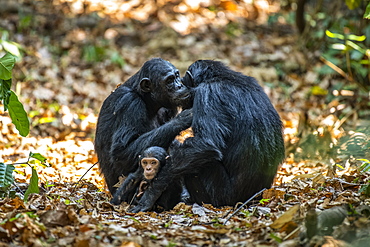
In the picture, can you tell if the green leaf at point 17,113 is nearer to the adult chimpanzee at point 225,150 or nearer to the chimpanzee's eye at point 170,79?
the adult chimpanzee at point 225,150

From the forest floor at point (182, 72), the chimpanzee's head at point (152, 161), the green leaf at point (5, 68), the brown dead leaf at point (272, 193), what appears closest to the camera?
the forest floor at point (182, 72)

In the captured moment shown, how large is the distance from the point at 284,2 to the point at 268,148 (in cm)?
891

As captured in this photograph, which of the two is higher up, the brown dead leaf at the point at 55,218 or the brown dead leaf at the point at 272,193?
the brown dead leaf at the point at 55,218

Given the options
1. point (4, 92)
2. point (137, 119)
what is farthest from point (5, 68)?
point (137, 119)

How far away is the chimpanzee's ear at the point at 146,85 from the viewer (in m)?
5.39

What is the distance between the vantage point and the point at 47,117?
8.77 meters

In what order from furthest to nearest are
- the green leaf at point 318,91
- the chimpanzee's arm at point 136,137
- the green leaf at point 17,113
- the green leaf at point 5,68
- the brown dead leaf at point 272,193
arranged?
the green leaf at point 318,91
the chimpanzee's arm at point 136,137
the brown dead leaf at point 272,193
the green leaf at point 17,113
the green leaf at point 5,68

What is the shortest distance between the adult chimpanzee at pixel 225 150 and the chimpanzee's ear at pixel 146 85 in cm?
66

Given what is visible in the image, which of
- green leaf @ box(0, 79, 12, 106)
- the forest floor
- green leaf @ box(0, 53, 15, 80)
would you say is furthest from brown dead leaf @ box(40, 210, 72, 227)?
green leaf @ box(0, 53, 15, 80)

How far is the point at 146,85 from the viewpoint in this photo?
5434 millimetres

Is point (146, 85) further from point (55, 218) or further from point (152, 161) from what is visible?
point (55, 218)

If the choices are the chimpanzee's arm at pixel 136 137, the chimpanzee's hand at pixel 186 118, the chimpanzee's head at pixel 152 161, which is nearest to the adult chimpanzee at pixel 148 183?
the chimpanzee's head at pixel 152 161

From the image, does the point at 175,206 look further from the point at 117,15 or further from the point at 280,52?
the point at 117,15

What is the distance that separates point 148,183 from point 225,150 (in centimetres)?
90
